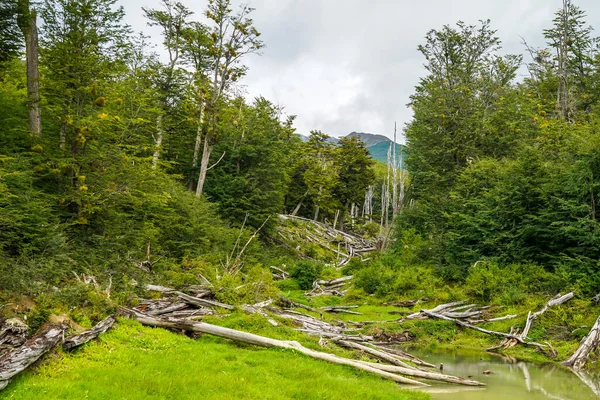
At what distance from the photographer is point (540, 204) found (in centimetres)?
2064

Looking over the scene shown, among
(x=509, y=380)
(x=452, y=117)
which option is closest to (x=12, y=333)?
(x=509, y=380)

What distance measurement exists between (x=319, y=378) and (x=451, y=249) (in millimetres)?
17986

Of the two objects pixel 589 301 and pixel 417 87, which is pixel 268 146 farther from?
pixel 589 301

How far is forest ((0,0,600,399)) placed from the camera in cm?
1180

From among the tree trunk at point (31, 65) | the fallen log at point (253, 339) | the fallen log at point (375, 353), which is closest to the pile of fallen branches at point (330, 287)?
the fallen log at point (375, 353)

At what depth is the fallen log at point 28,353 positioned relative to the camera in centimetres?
623

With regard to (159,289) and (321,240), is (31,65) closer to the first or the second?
(159,289)

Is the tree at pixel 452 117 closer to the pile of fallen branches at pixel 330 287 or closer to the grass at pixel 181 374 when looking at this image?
the pile of fallen branches at pixel 330 287

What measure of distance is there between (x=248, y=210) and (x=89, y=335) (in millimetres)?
23279

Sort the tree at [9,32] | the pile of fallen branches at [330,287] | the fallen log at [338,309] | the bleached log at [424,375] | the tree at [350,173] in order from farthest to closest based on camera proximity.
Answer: the tree at [350,173]
the pile of fallen branches at [330,287]
the fallen log at [338,309]
the tree at [9,32]
the bleached log at [424,375]

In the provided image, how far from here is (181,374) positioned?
777cm

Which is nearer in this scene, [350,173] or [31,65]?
[31,65]

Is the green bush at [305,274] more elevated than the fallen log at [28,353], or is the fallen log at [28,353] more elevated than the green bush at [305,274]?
the fallen log at [28,353]

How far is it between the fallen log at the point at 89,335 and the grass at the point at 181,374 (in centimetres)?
15
